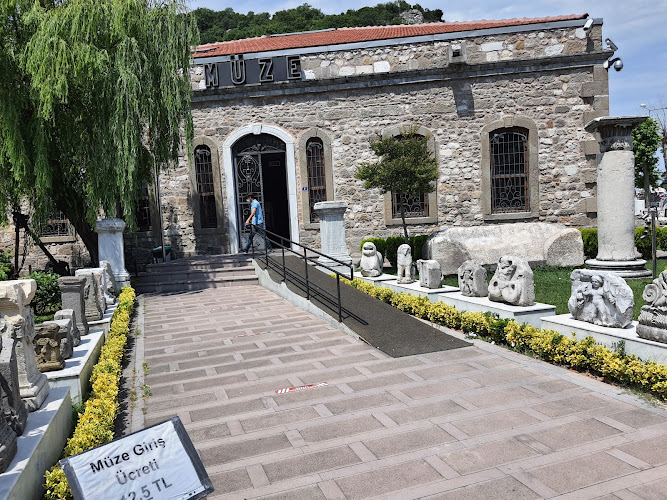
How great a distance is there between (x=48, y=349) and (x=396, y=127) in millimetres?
11443

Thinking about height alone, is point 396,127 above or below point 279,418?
above

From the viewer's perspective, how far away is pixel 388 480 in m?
3.47

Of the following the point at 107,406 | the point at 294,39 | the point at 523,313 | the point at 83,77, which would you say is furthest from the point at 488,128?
the point at 107,406

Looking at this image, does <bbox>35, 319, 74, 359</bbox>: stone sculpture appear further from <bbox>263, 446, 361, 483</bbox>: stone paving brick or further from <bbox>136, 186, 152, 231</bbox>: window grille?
<bbox>136, 186, 152, 231</bbox>: window grille

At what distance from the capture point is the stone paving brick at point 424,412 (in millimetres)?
4461

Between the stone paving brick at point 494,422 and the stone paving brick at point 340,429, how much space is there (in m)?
0.69

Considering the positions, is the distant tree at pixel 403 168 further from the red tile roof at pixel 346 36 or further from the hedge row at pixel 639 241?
the hedge row at pixel 639 241

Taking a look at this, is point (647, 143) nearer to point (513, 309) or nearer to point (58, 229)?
point (513, 309)

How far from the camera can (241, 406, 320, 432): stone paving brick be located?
4488 mm

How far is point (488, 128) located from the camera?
1457cm

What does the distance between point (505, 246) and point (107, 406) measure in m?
9.78

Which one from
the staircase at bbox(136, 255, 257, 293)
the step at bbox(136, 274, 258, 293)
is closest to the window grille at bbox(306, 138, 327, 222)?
the staircase at bbox(136, 255, 257, 293)

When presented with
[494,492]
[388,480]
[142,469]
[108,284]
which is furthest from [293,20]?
[142,469]

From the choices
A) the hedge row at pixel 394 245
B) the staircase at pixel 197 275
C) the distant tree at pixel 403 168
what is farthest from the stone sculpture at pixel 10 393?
the hedge row at pixel 394 245
